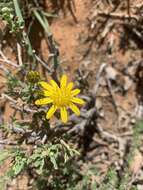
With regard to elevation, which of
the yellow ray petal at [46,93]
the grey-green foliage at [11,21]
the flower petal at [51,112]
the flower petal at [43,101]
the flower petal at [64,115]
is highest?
the grey-green foliage at [11,21]

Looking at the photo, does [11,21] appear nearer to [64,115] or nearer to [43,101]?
[43,101]

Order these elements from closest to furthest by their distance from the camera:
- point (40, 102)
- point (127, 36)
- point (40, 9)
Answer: point (40, 102)
point (40, 9)
point (127, 36)

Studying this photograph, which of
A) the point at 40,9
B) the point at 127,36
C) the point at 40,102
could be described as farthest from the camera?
the point at 127,36

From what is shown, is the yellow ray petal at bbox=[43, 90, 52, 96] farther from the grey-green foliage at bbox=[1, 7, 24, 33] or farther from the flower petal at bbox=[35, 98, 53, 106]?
the grey-green foliage at bbox=[1, 7, 24, 33]

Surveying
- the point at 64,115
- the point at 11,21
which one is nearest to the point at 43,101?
the point at 64,115

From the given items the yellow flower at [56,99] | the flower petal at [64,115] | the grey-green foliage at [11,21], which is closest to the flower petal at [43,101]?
the yellow flower at [56,99]

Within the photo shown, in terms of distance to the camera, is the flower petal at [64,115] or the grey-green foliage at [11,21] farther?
the flower petal at [64,115]

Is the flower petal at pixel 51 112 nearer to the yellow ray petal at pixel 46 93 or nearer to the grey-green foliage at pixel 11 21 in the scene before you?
the yellow ray petal at pixel 46 93

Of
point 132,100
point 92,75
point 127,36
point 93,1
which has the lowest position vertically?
point 132,100

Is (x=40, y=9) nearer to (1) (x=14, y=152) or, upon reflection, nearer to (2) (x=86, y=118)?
(2) (x=86, y=118)

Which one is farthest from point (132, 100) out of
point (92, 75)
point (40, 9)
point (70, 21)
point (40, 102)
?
point (40, 102)

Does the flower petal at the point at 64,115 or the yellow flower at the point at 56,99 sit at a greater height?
the yellow flower at the point at 56,99
